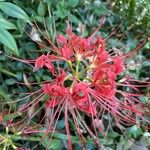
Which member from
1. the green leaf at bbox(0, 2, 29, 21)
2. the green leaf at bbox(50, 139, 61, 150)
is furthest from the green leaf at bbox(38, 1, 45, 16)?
the green leaf at bbox(50, 139, 61, 150)

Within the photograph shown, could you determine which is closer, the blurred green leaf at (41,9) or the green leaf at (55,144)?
the green leaf at (55,144)

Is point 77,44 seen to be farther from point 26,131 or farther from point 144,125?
point 144,125

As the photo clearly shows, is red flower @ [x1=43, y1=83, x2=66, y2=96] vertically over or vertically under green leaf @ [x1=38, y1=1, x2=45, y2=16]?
under

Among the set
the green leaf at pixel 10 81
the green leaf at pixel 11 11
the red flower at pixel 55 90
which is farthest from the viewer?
the green leaf at pixel 10 81

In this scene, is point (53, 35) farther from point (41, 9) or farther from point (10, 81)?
point (10, 81)

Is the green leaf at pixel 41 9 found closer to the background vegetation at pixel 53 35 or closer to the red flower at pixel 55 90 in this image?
the background vegetation at pixel 53 35

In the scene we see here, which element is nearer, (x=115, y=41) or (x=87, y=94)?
(x=87, y=94)

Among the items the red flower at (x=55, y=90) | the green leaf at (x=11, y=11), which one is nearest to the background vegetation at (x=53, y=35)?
the green leaf at (x=11, y=11)

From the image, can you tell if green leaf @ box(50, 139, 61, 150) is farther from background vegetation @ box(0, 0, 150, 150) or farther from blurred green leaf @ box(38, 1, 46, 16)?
blurred green leaf @ box(38, 1, 46, 16)

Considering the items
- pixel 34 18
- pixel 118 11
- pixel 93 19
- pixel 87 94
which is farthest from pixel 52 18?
pixel 87 94
